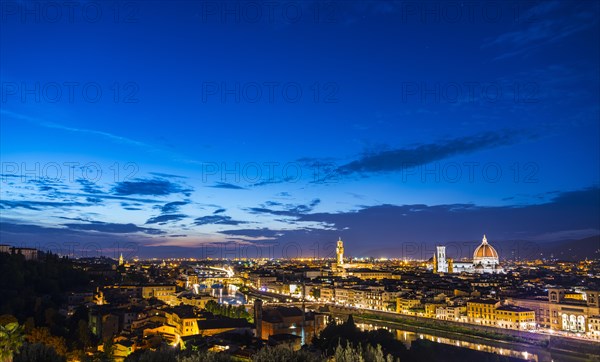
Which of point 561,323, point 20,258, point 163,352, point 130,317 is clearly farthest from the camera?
point 20,258

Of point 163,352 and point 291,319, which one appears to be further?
point 291,319

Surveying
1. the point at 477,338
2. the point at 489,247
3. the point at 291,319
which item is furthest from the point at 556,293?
the point at 489,247

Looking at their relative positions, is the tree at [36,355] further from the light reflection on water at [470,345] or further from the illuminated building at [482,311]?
the illuminated building at [482,311]

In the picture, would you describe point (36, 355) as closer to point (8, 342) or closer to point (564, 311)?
point (8, 342)

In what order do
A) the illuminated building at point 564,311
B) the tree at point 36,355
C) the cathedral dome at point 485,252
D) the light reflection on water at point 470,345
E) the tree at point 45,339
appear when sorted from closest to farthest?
the tree at point 36,355
the tree at point 45,339
the light reflection on water at point 470,345
the illuminated building at point 564,311
the cathedral dome at point 485,252

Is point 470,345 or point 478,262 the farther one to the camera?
point 478,262

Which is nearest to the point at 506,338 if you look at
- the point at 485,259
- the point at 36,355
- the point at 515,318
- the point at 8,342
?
the point at 515,318

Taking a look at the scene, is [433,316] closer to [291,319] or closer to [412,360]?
[291,319]

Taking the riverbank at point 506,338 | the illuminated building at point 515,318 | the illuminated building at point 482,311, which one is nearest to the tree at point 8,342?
the riverbank at point 506,338
